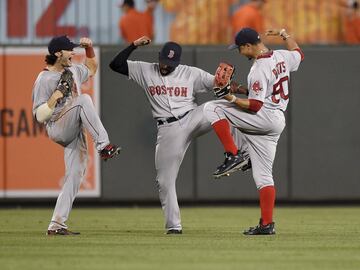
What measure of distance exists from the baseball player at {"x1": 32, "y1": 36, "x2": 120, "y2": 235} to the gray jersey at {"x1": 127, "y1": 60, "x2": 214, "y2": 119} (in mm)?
616

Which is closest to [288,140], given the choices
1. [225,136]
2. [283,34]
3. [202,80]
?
[202,80]

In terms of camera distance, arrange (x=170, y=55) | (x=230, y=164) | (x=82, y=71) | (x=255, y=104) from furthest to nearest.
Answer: (x=82, y=71) → (x=170, y=55) → (x=255, y=104) → (x=230, y=164)

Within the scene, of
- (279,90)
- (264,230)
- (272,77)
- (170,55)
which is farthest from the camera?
(170,55)

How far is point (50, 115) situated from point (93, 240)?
118cm

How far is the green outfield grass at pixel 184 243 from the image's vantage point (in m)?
8.30

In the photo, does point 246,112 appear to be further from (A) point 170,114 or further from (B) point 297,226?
(B) point 297,226

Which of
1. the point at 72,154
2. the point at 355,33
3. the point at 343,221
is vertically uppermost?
the point at 355,33

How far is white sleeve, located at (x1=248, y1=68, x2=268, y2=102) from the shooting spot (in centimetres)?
1020

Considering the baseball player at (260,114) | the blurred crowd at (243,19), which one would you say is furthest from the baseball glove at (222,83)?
the blurred crowd at (243,19)

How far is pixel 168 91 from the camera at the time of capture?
1084 centimetres

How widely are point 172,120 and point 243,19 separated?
5009mm

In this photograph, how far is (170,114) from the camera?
10852 millimetres

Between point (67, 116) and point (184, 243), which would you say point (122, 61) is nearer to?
point (67, 116)

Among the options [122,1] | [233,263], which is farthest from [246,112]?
[122,1]
